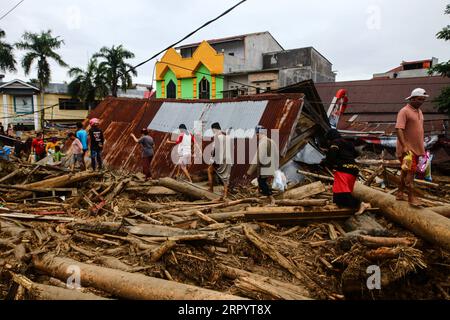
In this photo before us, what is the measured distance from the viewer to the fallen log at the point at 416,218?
15.0ft

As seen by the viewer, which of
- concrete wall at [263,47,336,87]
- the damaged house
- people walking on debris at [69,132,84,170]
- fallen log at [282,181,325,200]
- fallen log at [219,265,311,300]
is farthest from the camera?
concrete wall at [263,47,336,87]

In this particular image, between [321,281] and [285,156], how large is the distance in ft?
18.0

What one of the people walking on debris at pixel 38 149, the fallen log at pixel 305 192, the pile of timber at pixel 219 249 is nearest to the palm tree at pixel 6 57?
the people walking on debris at pixel 38 149

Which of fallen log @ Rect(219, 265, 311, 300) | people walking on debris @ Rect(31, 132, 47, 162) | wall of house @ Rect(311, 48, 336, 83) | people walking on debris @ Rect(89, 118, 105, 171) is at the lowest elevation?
fallen log @ Rect(219, 265, 311, 300)

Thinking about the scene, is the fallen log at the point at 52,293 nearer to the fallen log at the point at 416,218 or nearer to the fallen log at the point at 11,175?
the fallen log at the point at 416,218

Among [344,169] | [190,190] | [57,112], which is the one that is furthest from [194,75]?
[344,169]

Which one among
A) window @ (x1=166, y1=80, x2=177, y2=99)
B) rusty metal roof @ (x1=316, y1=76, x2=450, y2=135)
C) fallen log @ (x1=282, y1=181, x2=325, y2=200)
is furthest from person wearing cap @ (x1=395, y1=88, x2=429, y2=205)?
window @ (x1=166, y1=80, x2=177, y2=99)

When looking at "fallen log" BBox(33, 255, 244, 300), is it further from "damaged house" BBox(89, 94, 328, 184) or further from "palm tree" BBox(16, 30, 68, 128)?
"palm tree" BBox(16, 30, 68, 128)

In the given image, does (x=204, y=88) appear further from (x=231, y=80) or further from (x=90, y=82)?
(x=90, y=82)

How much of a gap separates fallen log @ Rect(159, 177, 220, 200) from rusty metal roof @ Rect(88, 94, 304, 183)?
Result: 136 centimetres

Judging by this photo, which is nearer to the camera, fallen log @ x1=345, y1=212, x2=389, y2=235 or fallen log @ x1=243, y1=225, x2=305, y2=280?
fallen log @ x1=243, y1=225, x2=305, y2=280

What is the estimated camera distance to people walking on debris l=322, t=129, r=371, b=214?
18.8ft

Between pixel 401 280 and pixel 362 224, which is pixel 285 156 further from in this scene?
pixel 401 280

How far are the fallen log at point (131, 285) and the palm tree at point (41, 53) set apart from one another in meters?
37.3
